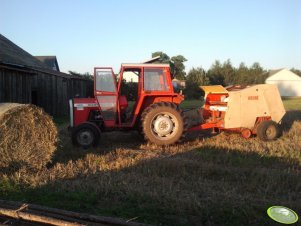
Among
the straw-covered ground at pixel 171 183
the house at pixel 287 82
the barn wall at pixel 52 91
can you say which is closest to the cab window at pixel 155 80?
the straw-covered ground at pixel 171 183

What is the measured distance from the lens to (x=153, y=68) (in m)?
10.6

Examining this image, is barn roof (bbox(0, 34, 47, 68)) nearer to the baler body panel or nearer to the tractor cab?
the tractor cab

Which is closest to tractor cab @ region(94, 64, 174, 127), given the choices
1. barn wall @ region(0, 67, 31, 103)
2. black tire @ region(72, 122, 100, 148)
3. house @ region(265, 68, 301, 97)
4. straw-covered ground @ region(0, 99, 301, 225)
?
black tire @ region(72, 122, 100, 148)

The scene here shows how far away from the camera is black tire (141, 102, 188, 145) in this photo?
10.3 m

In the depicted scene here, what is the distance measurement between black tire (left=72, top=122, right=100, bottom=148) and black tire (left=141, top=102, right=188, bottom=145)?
1188 millimetres

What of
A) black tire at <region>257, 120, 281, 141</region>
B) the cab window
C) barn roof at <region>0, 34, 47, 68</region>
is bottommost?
black tire at <region>257, 120, 281, 141</region>

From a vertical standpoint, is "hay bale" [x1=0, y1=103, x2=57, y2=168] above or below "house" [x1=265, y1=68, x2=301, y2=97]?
below

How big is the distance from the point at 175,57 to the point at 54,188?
6185 cm

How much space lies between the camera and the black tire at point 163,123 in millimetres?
10305

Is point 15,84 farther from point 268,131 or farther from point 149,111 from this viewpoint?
point 268,131

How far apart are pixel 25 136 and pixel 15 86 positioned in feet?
34.6

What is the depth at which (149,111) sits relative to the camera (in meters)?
10.3

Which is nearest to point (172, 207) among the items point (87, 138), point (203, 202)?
point (203, 202)

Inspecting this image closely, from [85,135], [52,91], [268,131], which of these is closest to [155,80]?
[85,135]
